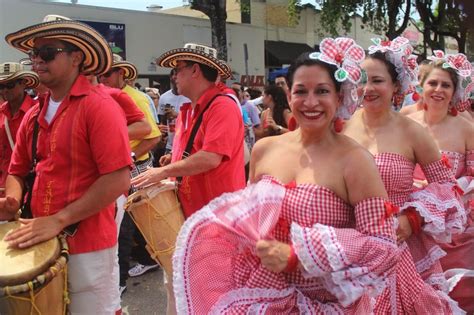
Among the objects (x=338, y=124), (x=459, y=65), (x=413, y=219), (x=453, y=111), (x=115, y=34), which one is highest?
(x=115, y=34)

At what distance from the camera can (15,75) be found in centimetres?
524

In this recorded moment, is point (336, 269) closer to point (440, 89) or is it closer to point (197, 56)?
point (197, 56)

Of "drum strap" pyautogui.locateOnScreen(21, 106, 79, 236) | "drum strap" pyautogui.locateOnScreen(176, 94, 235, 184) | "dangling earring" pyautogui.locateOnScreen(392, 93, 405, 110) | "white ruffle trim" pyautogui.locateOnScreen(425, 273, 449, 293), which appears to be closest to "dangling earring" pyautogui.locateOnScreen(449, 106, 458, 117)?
"dangling earring" pyautogui.locateOnScreen(392, 93, 405, 110)

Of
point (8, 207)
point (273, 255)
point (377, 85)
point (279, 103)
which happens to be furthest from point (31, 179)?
point (279, 103)

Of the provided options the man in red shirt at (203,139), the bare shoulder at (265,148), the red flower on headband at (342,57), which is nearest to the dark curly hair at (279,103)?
the man in red shirt at (203,139)

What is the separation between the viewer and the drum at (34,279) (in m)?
2.49

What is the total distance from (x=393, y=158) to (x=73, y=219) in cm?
183

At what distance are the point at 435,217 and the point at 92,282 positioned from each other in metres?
1.94

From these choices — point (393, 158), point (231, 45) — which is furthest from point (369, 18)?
point (393, 158)

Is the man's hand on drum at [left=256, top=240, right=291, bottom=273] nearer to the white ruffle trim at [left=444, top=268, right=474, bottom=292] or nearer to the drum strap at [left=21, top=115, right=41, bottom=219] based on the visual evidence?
the drum strap at [left=21, top=115, right=41, bottom=219]

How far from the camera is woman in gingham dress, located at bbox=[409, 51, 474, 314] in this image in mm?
4156

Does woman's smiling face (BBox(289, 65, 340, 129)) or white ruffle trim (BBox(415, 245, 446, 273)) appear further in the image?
white ruffle trim (BBox(415, 245, 446, 273))

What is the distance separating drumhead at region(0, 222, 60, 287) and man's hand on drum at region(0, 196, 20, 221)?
0.33m

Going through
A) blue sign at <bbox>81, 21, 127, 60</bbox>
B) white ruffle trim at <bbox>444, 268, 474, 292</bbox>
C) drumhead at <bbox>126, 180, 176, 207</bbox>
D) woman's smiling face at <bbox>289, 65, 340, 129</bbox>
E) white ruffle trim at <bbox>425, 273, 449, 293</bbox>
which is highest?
blue sign at <bbox>81, 21, 127, 60</bbox>
